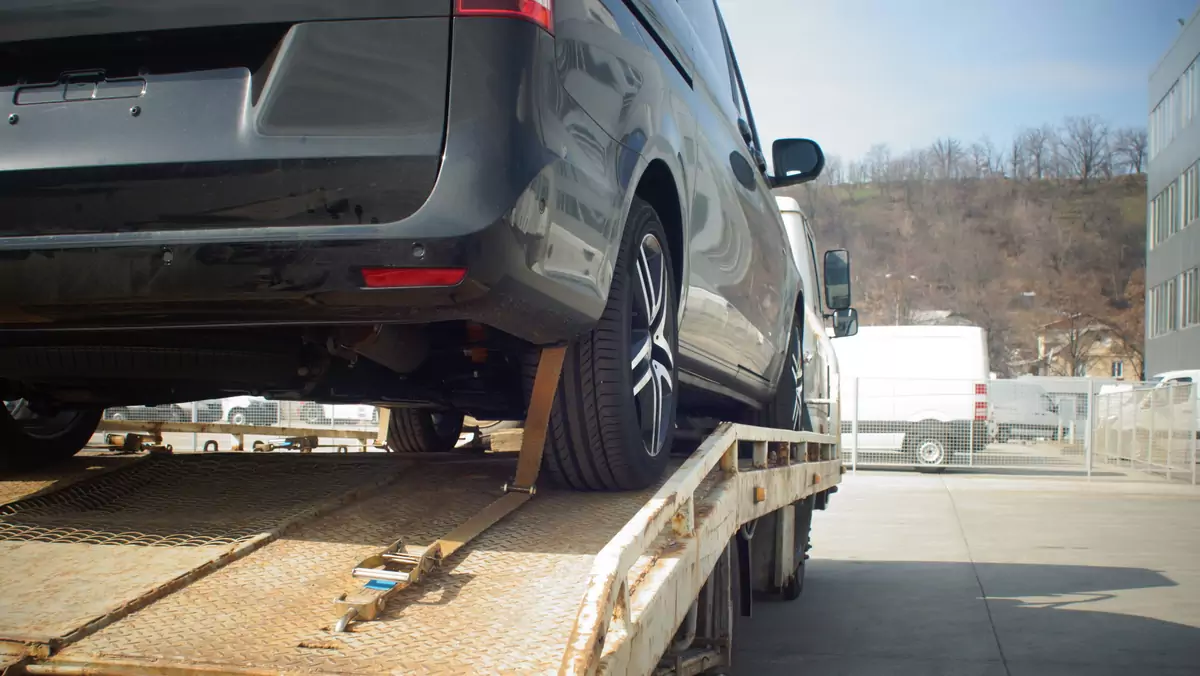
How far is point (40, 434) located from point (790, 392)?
3367 millimetres

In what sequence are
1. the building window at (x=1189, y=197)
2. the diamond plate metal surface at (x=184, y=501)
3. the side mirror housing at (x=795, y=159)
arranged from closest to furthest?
the diamond plate metal surface at (x=184, y=501) < the side mirror housing at (x=795, y=159) < the building window at (x=1189, y=197)

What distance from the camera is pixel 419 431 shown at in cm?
559

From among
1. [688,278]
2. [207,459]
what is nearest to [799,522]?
[688,278]

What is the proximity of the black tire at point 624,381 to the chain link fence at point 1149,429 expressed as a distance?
15.2 m

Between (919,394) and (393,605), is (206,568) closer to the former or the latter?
(393,605)

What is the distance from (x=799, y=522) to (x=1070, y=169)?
109 m

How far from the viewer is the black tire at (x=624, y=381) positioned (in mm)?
2605

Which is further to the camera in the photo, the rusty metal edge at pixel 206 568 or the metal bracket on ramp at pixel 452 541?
the metal bracket on ramp at pixel 452 541

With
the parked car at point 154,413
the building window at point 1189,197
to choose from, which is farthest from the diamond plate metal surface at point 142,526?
the building window at point 1189,197

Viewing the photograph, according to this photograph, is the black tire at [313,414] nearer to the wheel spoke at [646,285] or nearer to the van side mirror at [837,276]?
the van side mirror at [837,276]

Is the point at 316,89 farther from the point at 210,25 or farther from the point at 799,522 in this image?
the point at 799,522

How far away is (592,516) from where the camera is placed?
258cm

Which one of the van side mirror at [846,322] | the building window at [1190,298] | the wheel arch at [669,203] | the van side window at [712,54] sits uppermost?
the building window at [1190,298]

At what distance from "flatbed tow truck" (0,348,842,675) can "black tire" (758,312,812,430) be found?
192cm
